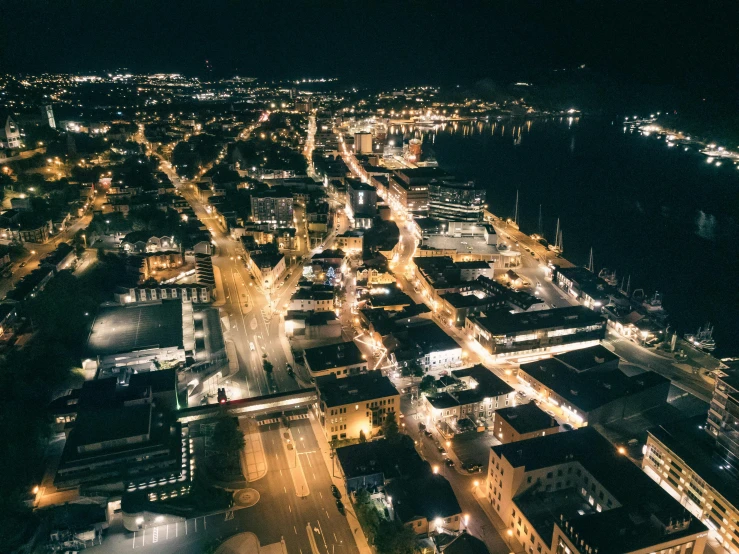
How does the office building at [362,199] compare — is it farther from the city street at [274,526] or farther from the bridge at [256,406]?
the city street at [274,526]

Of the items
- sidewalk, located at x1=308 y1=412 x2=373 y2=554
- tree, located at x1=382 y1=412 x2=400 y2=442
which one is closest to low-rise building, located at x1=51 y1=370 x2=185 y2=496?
sidewalk, located at x1=308 y1=412 x2=373 y2=554

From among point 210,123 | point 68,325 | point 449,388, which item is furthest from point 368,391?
point 210,123

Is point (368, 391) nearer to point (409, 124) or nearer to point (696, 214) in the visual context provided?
point (696, 214)

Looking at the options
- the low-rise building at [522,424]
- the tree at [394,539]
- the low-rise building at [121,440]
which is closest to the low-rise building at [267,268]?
the low-rise building at [121,440]

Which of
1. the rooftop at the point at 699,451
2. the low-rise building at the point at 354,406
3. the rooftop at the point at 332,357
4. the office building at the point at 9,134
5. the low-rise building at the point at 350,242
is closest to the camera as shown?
the rooftop at the point at 699,451

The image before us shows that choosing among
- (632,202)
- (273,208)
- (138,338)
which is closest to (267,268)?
(138,338)

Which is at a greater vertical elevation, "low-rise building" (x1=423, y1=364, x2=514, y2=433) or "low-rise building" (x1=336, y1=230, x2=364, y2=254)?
"low-rise building" (x1=336, y1=230, x2=364, y2=254)

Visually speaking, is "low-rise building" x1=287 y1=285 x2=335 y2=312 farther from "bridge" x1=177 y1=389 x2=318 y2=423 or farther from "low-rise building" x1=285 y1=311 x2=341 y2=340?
"bridge" x1=177 y1=389 x2=318 y2=423
